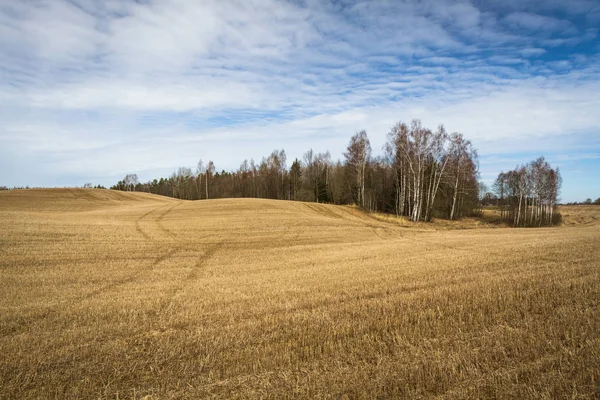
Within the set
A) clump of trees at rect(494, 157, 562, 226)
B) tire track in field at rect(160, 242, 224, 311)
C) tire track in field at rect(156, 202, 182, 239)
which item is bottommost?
tire track in field at rect(160, 242, 224, 311)

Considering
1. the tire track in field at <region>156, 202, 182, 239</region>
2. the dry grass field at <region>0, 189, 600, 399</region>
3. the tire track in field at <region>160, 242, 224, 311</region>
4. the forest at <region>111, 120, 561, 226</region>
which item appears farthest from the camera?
the forest at <region>111, 120, 561, 226</region>

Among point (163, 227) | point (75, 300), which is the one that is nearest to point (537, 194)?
point (163, 227)

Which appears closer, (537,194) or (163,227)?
(163,227)

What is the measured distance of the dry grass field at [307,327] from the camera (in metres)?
5.03

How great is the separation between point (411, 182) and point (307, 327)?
187 ft

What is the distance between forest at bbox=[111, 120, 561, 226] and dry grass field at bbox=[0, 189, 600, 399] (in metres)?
33.5

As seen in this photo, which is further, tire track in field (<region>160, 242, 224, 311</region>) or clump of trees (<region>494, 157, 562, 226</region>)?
clump of trees (<region>494, 157, 562, 226</region>)

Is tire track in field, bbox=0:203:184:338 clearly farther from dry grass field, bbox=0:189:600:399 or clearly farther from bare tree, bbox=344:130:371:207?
bare tree, bbox=344:130:371:207

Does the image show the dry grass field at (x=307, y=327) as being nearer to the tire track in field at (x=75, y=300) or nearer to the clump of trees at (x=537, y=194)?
the tire track in field at (x=75, y=300)

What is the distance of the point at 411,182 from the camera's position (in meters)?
60.3

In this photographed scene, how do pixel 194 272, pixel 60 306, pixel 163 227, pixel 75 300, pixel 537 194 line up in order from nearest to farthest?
pixel 60 306, pixel 75 300, pixel 194 272, pixel 163 227, pixel 537 194

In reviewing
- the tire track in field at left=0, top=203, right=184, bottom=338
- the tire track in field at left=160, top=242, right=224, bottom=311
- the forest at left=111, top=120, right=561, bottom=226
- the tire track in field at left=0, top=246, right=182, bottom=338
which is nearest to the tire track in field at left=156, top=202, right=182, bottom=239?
the tire track in field at left=160, top=242, right=224, bottom=311

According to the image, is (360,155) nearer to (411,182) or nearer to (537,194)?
(411,182)

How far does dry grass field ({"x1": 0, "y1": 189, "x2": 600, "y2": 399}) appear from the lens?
5.03m
